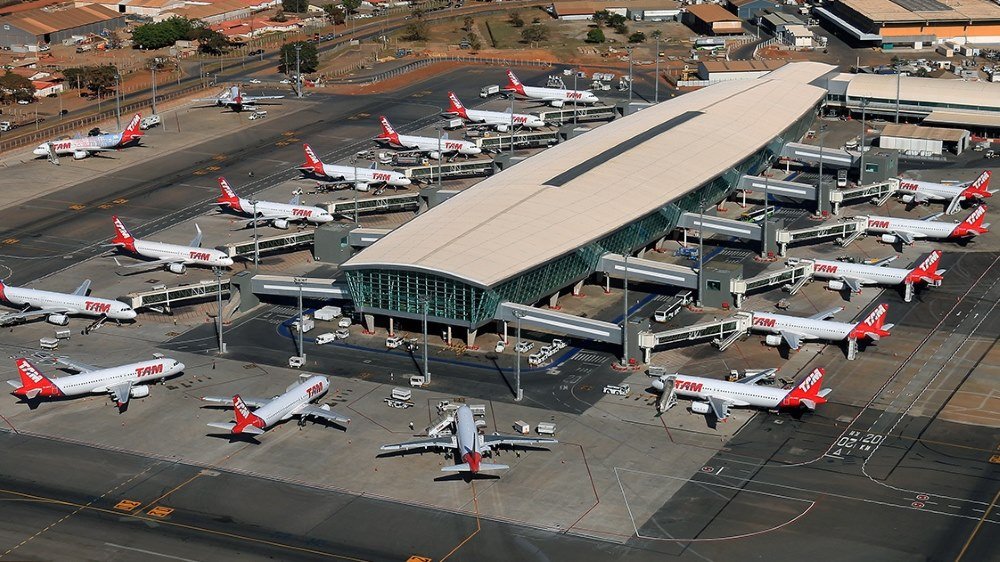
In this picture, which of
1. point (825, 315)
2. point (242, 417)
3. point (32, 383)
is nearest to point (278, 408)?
point (242, 417)

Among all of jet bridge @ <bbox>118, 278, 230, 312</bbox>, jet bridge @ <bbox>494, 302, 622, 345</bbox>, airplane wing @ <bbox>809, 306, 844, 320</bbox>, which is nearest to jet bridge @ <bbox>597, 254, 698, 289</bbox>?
jet bridge @ <bbox>494, 302, 622, 345</bbox>

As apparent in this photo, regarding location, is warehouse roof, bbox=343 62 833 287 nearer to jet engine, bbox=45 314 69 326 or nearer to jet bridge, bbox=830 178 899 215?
jet bridge, bbox=830 178 899 215

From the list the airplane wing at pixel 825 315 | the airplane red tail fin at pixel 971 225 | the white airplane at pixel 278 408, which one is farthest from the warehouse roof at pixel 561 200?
the airplane red tail fin at pixel 971 225

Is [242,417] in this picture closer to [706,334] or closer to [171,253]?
[706,334]

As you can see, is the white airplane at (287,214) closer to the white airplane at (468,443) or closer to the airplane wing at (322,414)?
the airplane wing at (322,414)

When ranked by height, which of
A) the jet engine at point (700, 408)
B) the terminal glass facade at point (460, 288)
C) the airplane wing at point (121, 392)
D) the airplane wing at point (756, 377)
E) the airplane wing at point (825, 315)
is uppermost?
the terminal glass facade at point (460, 288)
